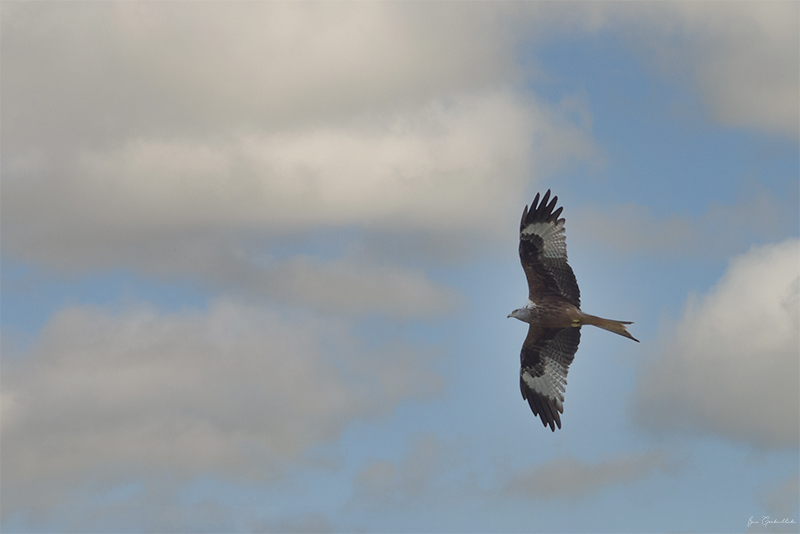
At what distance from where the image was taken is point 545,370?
27.0 m

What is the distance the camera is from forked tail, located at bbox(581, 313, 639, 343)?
2338cm

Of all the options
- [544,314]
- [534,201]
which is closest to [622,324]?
[544,314]

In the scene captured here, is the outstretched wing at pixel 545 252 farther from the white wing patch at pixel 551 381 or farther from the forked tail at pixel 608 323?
the white wing patch at pixel 551 381

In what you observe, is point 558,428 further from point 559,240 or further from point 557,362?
point 559,240

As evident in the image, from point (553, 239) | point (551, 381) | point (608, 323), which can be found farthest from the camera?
point (551, 381)

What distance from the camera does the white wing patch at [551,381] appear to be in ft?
87.8

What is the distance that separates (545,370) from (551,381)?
15.7 inches

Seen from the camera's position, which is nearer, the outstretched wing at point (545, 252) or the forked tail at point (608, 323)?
the forked tail at point (608, 323)

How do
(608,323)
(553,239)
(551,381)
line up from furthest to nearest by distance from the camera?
(551,381) < (553,239) < (608,323)

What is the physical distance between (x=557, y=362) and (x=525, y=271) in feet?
11.3

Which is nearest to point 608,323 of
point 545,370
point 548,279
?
point 548,279

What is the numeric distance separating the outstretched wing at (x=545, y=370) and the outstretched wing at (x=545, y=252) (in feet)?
5.78

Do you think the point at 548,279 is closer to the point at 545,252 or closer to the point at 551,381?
the point at 545,252

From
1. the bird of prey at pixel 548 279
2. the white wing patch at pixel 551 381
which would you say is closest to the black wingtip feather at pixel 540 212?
the bird of prey at pixel 548 279
